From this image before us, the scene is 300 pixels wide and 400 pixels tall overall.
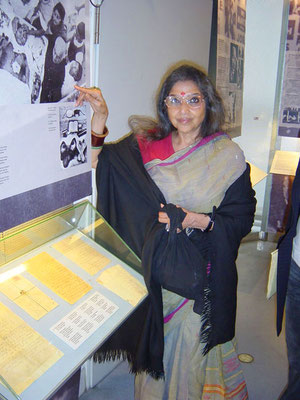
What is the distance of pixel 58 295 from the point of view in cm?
105

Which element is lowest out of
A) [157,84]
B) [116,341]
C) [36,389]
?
[116,341]

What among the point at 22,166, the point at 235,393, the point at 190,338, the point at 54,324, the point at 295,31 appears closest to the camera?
the point at 54,324

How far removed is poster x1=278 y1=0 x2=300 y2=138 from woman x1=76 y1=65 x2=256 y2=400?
2208mm

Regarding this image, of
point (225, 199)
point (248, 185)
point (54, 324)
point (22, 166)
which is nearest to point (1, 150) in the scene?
point (22, 166)

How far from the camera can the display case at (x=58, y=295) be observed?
0.87 metres

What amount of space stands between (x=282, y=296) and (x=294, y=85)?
256 cm

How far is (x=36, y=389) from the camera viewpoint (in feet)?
2.73

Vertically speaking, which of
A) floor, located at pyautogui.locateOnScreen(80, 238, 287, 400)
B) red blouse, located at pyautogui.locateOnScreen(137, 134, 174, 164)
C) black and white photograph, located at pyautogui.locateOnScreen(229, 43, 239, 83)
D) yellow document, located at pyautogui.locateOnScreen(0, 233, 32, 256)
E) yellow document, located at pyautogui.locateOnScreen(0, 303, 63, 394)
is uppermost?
black and white photograph, located at pyautogui.locateOnScreen(229, 43, 239, 83)

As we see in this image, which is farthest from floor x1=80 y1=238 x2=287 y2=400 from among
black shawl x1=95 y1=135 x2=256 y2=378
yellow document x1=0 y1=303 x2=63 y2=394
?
yellow document x1=0 y1=303 x2=63 y2=394

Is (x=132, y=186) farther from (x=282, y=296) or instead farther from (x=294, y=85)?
(x=294, y=85)

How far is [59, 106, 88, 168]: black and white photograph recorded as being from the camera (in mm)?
1222

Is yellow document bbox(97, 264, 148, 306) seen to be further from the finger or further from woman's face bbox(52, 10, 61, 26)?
woman's face bbox(52, 10, 61, 26)

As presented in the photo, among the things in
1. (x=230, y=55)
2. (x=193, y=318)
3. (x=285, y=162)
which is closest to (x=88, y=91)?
(x=193, y=318)

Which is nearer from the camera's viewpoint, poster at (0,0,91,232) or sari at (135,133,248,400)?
poster at (0,0,91,232)
